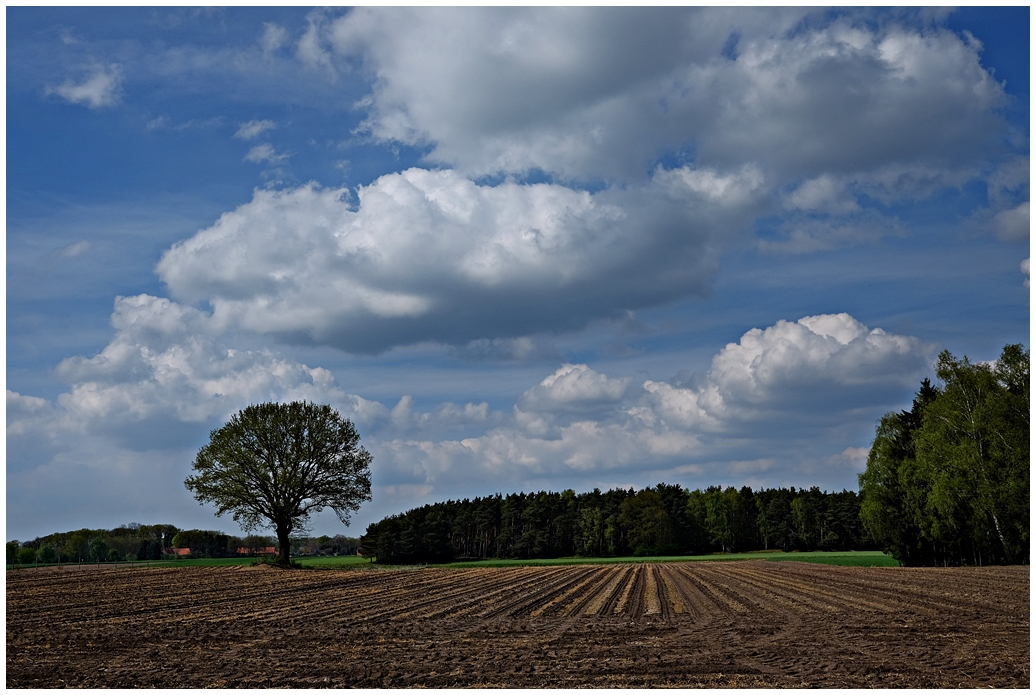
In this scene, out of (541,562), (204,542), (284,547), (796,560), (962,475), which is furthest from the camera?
(204,542)

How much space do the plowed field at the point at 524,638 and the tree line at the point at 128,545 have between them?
182ft

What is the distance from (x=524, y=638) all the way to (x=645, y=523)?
392 feet

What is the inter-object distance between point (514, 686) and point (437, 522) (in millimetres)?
116730

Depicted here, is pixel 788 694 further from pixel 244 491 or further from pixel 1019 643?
pixel 244 491

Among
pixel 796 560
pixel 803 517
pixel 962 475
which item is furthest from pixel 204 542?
pixel 962 475

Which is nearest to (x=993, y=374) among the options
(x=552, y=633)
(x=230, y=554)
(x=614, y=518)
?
(x=552, y=633)

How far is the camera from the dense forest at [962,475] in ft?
169

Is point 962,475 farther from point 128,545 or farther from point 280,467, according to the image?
point 128,545

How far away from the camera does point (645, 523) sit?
5305 inches

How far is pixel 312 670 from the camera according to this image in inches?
604

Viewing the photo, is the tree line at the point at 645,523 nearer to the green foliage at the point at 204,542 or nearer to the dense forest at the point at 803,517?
the dense forest at the point at 803,517

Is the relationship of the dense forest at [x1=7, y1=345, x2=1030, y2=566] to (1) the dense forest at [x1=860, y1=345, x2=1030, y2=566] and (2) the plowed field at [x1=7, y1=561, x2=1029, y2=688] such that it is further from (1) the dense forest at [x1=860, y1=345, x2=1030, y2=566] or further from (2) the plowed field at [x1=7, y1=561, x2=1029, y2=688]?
(2) the plowed field at [x1=7, y1=561, x2=1029, y2=688]

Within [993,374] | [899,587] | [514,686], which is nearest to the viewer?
[514,686]

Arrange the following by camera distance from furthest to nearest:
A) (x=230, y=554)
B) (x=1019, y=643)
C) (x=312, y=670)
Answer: (x=230, y=554) → (x=1019, y=643) → (x=312, y=670)
